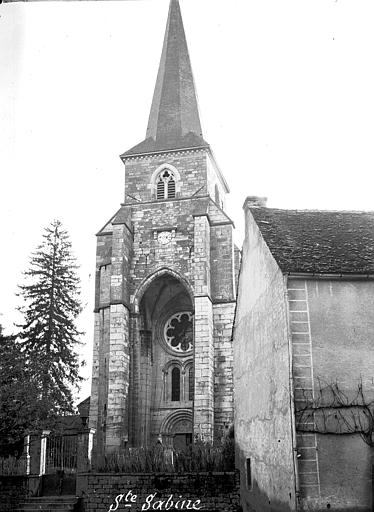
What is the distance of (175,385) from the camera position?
3016 centimetres

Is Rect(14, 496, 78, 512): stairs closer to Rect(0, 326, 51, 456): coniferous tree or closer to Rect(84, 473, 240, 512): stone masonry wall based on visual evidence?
Rect(84, 473, 240, 512): stone masonry wall

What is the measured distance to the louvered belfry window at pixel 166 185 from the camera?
31.6 m

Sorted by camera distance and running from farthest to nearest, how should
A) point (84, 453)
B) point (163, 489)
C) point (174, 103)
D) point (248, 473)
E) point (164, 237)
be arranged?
point (174, 103)
point (164, 237)
point (84, 453)
point (163, 489)
point (248, 473)

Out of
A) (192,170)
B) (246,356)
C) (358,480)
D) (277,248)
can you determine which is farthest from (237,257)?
(358,480)

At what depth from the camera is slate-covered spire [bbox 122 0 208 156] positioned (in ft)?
108

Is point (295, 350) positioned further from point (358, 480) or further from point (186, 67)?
point (186, 67)

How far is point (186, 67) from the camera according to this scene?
119 feet

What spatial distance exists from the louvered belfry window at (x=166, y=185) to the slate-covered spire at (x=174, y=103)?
1469 millimetres

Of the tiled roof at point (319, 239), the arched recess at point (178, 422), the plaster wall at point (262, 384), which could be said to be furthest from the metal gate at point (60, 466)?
the tiled roof at point (319, 239)

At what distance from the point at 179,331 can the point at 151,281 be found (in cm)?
360

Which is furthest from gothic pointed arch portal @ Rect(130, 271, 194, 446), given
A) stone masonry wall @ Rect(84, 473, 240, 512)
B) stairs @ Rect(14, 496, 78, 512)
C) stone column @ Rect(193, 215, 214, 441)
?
stone masonry wall @ Rect(84, 473, 240, 512)

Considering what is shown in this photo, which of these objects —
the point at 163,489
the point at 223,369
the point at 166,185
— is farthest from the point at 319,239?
the point at 166,185

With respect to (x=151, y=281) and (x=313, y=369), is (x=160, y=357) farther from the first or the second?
(x=313, y=369)

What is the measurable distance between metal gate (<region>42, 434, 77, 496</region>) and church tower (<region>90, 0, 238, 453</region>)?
2933 millimetres
